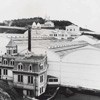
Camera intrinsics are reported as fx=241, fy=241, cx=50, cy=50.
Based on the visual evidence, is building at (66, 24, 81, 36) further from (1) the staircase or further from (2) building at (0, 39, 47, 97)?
(1) the staircase

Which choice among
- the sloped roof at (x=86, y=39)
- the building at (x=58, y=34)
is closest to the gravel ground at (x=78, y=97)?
the building at (x=58, y=34)

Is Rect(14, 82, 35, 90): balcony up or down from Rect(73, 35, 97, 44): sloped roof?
down

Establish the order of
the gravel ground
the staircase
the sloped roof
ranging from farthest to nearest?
the sloped roof, the gravel ground, the staircase

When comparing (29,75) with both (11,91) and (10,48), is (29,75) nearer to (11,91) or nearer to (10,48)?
(11,91)

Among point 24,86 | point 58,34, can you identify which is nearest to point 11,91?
point 24,86

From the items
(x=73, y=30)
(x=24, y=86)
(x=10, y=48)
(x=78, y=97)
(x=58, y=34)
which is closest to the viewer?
(x=24, y=86)

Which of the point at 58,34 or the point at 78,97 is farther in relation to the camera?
the point at 58,34

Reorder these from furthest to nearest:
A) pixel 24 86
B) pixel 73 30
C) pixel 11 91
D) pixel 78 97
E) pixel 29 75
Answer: pixel 73 30, pixel 78 97, pixel 24 86, pixel 29 75, pixel 11 91

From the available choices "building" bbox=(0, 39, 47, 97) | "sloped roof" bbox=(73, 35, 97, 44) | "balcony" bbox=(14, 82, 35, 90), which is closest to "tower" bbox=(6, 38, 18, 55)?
"building" bbox=(0, 39, 47, 97)

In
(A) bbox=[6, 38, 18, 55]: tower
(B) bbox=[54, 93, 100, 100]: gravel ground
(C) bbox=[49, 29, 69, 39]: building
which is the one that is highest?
(C) bbox=[49, 29, 69, 39]: building

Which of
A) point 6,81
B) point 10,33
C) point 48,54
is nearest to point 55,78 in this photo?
point 48,54

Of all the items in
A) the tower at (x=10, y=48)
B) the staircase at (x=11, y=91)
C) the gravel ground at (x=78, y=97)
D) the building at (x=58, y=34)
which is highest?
the building at (x=58, y=34)

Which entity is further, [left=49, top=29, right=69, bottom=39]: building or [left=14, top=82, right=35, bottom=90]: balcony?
[left=49, top=29, right=69, bottom=39]: building

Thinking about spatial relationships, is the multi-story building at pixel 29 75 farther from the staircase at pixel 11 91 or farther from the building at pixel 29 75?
the staircase at pixel 11 91
